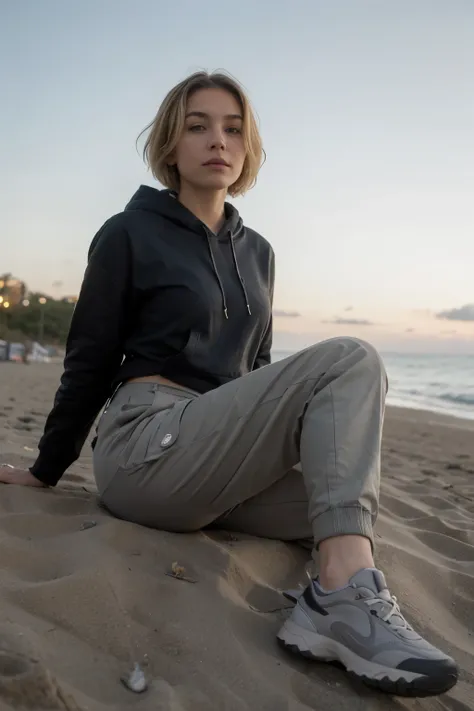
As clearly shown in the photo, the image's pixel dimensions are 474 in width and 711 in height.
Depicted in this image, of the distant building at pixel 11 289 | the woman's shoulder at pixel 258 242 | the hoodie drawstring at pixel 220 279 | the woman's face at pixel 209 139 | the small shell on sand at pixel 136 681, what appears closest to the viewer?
the small shell on sand at pixel 136 681

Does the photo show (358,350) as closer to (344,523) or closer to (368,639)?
(344,523)

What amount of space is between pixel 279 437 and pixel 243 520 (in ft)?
1.70

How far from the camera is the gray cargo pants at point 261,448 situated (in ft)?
4.96

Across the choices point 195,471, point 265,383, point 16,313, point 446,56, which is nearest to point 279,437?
point 265,383

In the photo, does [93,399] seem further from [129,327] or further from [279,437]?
[279,437]

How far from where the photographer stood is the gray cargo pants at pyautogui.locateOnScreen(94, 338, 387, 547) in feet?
4.96

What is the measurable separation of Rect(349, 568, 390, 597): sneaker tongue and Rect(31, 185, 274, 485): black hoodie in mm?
895

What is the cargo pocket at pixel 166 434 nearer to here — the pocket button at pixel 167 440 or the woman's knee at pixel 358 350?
the pocket button at pixel 167 440

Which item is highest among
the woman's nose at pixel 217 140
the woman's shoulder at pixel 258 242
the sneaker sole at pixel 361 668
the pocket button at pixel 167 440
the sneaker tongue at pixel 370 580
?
the woman's nose at pixel 217 140

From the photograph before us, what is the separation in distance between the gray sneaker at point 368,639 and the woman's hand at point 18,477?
1196 millimetres

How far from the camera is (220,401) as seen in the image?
68.3 inches

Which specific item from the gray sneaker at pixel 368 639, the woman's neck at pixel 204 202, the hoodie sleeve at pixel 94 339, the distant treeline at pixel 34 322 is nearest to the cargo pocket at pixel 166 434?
the hoodie sleeve at pixel 94 339

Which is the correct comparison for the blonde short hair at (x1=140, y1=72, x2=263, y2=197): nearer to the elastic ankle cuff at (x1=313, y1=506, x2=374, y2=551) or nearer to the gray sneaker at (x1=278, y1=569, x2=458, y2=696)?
the elastic ankle cuff at (x1=313, y1=506, x2=374, y2=551)

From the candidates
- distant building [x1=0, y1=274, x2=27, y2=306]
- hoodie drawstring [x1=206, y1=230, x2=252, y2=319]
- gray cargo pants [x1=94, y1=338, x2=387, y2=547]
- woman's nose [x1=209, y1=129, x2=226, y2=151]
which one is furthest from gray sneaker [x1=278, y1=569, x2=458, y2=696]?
distant building [x1=0, y1=274, x2=27, y2=306]
